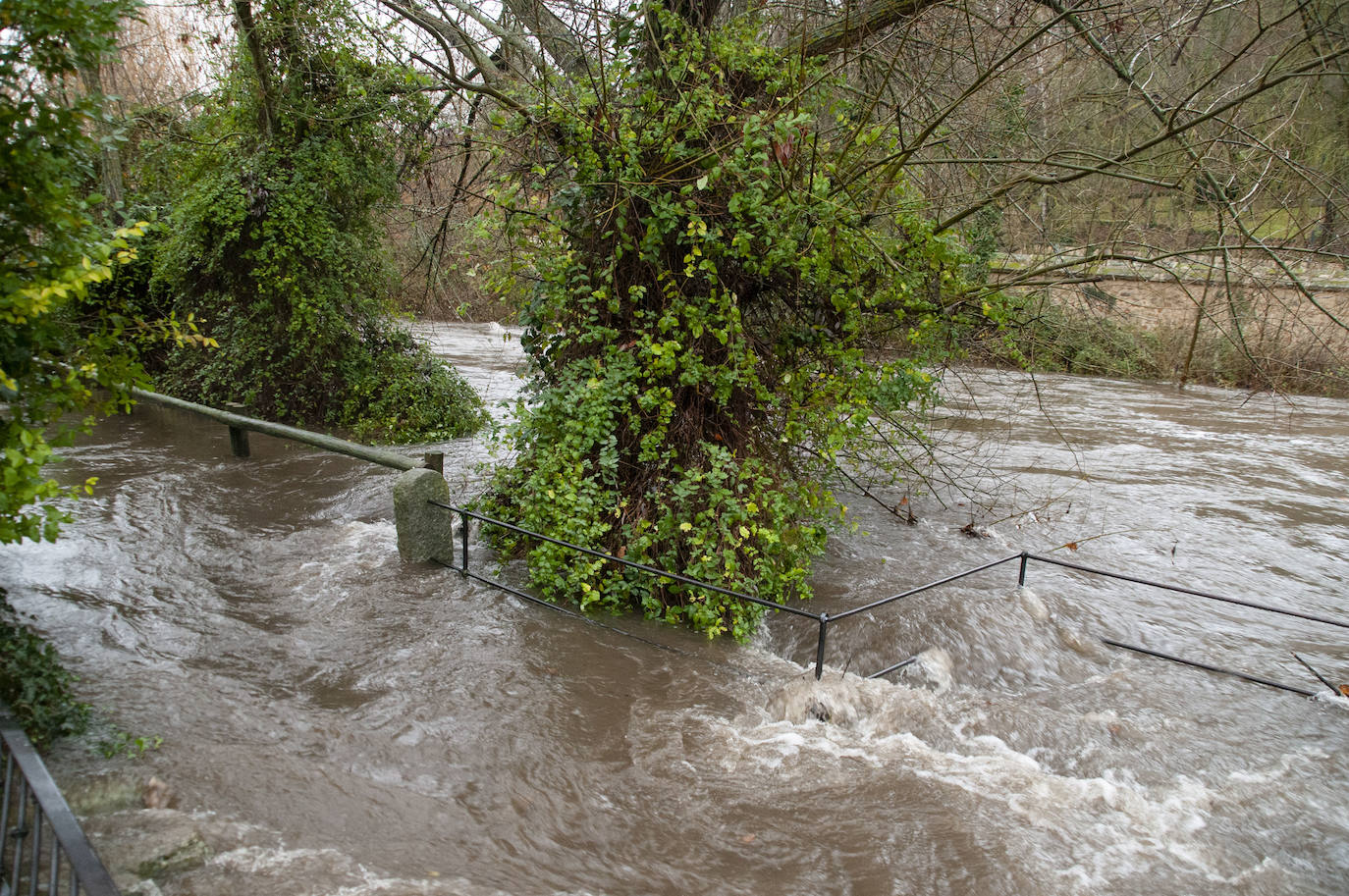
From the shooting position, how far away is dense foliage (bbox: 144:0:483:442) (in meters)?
10.9

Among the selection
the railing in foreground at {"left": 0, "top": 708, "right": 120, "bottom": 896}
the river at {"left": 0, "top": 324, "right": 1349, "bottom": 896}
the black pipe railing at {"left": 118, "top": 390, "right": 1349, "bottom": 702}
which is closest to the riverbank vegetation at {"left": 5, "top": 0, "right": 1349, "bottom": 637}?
the black pipe railing at {"left": 118, "top": 390, "right": 1349, "bottom": 702}

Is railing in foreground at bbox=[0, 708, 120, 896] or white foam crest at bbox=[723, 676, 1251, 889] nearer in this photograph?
railing in foreground at bbox=[0, 708, 120, 896]

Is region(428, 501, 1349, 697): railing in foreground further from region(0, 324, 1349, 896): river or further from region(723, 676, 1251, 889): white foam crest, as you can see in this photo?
region(723, 676, 1251, 889): white foam crest

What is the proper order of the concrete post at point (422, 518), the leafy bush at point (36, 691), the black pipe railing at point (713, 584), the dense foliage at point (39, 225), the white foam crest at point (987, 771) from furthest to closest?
the concrete post at point (422, 518) < the black pipe railing at point (713, 584) < the white foam crest at point (987, 771) < the leafy bush at point (36, 691) < the dense foliage at point (39, 225)

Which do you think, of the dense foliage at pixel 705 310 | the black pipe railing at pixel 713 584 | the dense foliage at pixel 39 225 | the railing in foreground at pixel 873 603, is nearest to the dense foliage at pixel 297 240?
the black pipe railing at pixel 713 584

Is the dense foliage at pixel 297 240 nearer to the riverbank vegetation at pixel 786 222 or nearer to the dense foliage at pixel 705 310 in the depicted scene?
the riverbank vegetation at pixel 786 222

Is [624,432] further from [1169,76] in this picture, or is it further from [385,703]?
[1169,76]

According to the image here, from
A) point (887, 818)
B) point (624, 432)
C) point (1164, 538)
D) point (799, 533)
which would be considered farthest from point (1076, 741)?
point (1164, 538)

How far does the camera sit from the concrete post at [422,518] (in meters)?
6.70

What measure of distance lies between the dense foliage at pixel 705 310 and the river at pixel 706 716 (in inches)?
26.4

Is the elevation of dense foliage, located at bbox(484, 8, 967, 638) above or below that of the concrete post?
above

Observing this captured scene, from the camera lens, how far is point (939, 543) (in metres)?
8.59

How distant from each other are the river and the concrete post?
0.53 ft

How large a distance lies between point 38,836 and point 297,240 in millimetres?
9995
